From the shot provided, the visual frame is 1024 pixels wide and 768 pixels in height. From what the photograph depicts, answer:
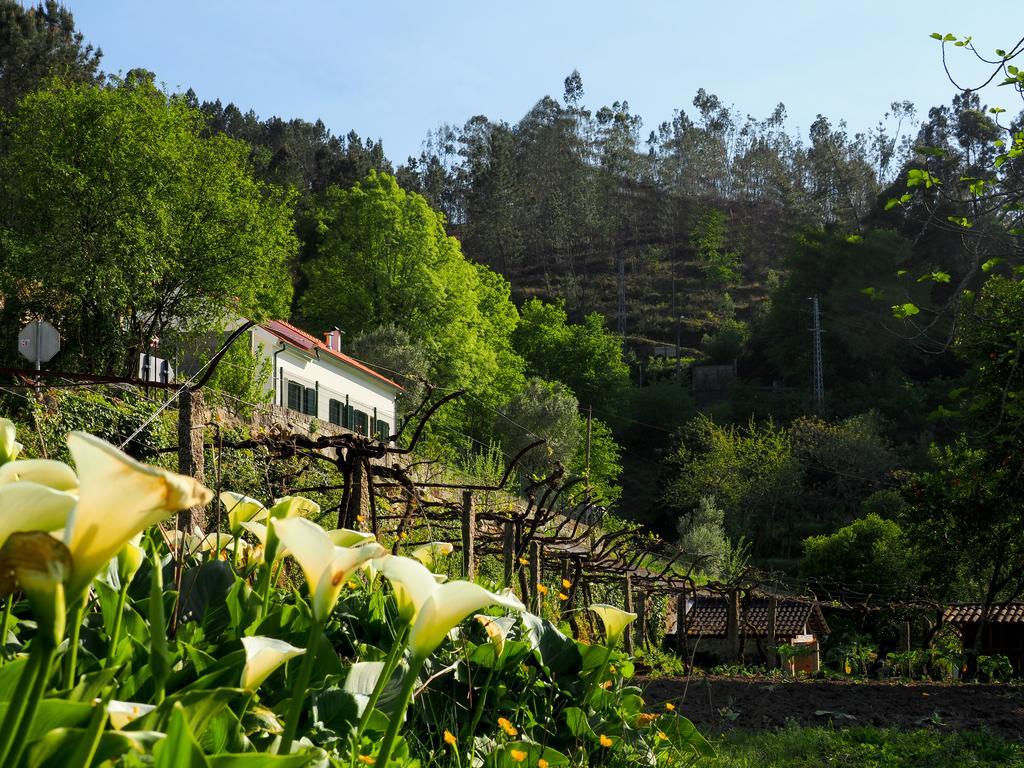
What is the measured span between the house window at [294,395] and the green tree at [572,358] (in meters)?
25.6

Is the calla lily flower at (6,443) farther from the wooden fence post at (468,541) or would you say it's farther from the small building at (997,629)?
the small building at (997,629)

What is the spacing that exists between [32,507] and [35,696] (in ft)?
0.60

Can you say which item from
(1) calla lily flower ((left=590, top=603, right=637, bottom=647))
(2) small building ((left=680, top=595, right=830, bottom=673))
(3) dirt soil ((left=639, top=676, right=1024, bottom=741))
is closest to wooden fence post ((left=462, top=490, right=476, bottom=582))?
(3) dirt soil ((left=639, top=676, right=1024, bottom=741))

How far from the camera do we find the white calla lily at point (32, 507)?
97cm

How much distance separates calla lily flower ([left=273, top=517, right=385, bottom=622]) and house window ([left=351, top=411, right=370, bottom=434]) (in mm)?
26652

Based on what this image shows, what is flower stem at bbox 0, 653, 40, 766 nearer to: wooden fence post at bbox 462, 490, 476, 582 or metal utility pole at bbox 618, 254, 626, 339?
wooden fence post at bbox 462, 490, 476, 582

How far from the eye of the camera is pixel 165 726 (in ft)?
4.16

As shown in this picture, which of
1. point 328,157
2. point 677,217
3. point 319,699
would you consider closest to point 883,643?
point 319,699

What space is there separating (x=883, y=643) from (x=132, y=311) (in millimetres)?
18071

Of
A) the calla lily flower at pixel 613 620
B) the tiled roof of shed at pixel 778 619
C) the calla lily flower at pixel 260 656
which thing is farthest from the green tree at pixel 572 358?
the calla lily flower at pixel 260 656

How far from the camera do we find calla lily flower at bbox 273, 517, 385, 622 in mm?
1308

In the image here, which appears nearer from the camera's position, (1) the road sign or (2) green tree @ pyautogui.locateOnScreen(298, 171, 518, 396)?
(1) the road sign

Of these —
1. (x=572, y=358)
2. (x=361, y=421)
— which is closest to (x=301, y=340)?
(x=361, y=421)

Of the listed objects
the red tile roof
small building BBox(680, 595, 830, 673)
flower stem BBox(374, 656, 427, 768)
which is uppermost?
the red tile roof
